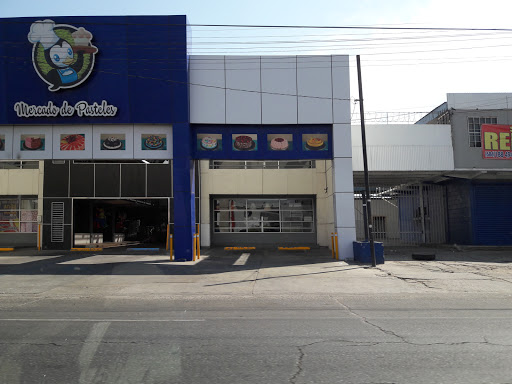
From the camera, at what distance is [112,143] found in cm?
1752

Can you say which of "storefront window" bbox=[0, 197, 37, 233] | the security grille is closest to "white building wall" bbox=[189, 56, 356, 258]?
the security grille

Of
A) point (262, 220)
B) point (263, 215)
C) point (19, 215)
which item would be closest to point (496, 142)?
point (263, 215)

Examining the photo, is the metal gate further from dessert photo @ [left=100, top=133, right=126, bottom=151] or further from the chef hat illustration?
the chef hat illustration

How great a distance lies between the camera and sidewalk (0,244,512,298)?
10500 mm

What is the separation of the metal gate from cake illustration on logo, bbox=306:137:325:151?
8.78 m

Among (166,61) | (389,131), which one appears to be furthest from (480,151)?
(166,61)

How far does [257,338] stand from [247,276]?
23.5 feet

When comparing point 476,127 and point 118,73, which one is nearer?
point 118,73

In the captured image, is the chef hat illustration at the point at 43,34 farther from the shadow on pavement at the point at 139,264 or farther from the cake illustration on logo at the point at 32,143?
the shadow on pavement at the point at 139,264

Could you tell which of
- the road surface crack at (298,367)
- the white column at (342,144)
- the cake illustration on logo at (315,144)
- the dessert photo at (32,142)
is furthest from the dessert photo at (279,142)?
the road surface crack at (298,367)

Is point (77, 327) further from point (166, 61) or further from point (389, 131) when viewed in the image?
point (389, 131)

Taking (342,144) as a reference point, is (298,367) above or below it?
below

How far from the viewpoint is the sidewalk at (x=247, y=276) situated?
10500mm

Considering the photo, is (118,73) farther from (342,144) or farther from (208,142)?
(342,144)
